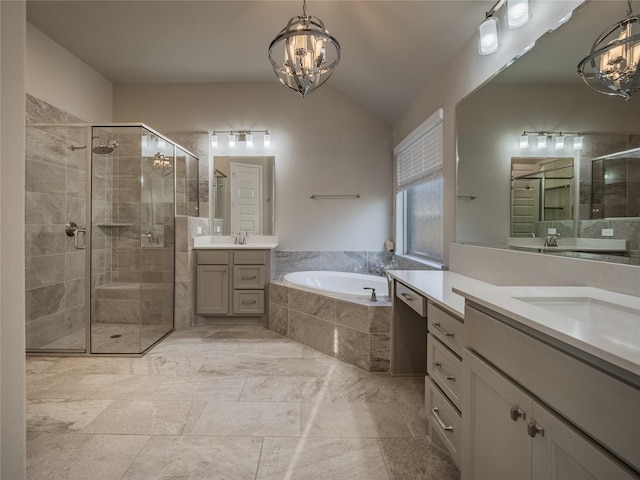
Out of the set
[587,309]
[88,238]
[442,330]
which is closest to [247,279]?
[88,238]

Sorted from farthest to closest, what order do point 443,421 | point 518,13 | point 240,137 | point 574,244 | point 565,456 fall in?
point 240,137 < point 518,13 < point 443,421 < point 574,244 < point 565,456

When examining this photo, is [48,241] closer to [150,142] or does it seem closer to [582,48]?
[150,142]

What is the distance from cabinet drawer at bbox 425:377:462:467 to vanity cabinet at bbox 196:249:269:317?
2304mm

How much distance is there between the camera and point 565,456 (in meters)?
0.71

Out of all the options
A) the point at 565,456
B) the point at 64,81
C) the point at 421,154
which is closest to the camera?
the point at 565,456

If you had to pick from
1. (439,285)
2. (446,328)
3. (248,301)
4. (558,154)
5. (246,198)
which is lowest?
(248,301)

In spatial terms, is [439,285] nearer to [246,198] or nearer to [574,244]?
[574,244]

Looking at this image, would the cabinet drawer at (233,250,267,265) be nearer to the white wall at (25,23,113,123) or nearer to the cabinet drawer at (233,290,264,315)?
the cabinet drawer at (233,290,264,315)

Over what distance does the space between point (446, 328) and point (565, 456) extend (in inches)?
28.7

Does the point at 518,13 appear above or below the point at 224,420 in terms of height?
above

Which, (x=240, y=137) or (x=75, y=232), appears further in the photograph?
(x=240, y=137)

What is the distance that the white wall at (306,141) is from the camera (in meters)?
4.04

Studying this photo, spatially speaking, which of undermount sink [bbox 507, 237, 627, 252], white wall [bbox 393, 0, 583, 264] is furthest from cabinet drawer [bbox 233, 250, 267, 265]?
undermount sink [bbox 507, 237, 627, 252]

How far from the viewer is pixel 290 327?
3.21 meters
